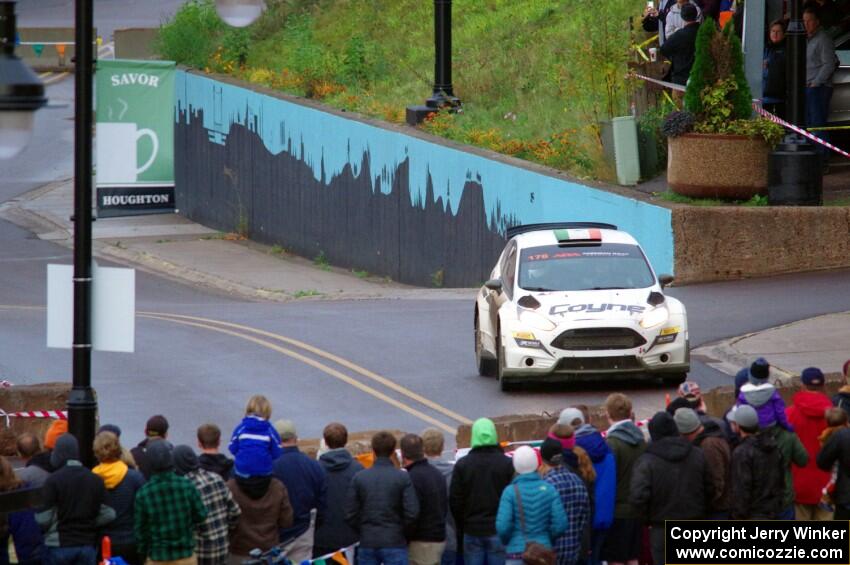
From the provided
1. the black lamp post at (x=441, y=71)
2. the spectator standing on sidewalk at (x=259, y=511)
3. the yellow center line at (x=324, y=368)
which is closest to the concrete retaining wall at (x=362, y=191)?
the black lamp post at (x=441, y=71)

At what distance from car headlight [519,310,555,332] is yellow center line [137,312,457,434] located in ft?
5.06

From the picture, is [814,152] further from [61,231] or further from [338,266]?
→ [61,231]

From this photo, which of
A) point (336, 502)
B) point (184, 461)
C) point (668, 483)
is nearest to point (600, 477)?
point (668, 483)

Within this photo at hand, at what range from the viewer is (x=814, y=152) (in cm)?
2441

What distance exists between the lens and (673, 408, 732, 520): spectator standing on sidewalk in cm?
1088

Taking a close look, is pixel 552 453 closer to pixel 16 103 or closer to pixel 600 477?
pixel 600 477

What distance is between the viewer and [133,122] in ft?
39.0

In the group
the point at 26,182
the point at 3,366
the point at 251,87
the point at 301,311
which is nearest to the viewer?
the point at 3,366

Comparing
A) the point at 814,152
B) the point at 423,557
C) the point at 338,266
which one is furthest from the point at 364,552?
the point at 338,266

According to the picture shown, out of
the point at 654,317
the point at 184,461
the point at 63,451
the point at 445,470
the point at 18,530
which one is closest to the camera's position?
the point at 18,530

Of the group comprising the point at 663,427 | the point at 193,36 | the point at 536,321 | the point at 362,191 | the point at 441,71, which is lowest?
the point at 663,427

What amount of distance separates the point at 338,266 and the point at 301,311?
30.3 ft

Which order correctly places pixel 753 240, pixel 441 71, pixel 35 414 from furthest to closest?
pixel 441 71, pixel 753 240, pixel 35 414

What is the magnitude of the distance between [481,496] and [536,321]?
22.4 ft
